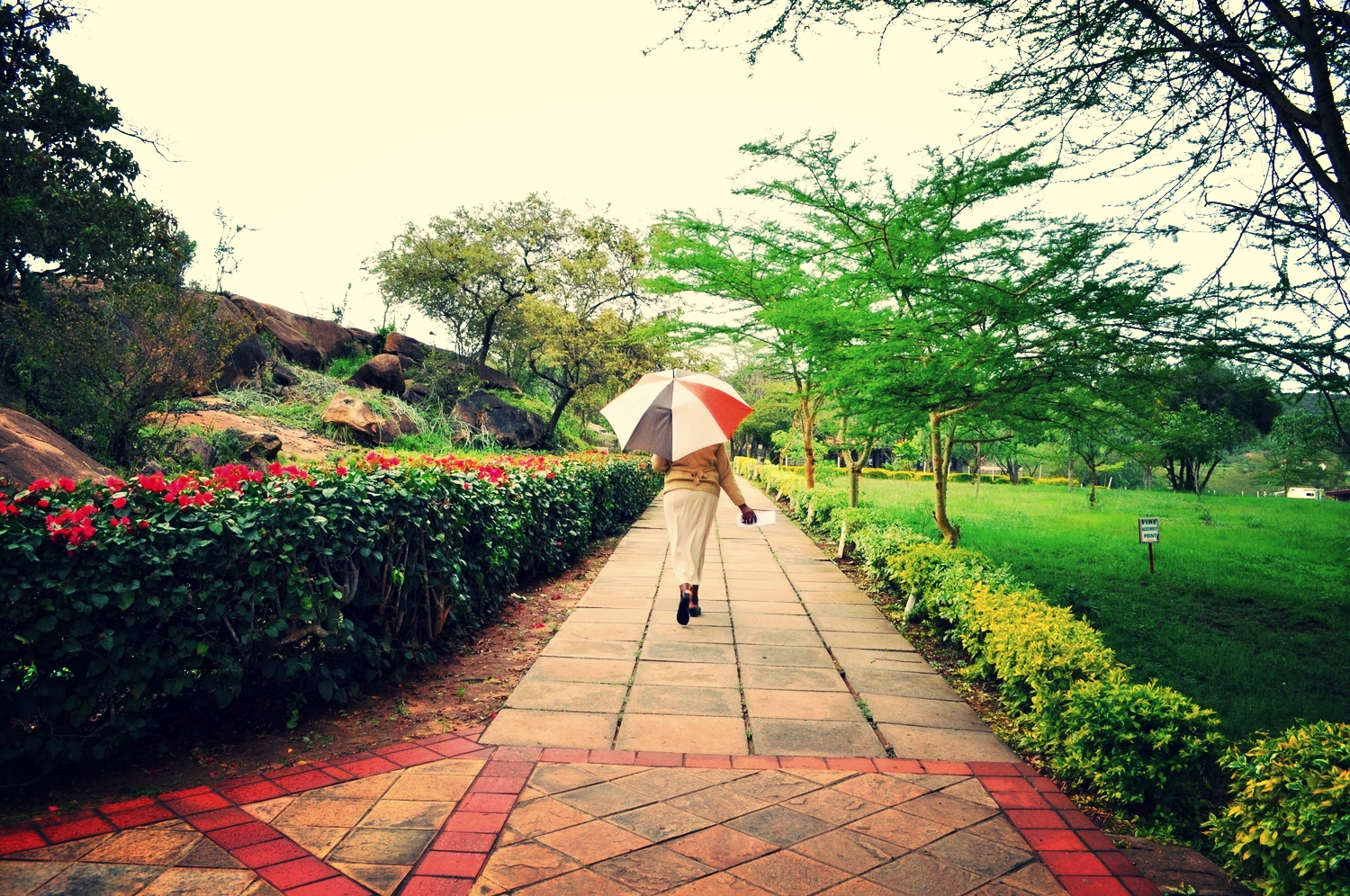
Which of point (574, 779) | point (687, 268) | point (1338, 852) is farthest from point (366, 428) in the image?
point (1338, 852)

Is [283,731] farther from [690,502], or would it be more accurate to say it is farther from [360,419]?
[360,419]

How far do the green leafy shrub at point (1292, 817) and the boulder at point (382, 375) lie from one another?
660 inches

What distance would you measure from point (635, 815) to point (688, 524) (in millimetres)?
2965

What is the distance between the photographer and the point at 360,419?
13227 mm

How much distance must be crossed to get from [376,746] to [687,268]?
9878 millimetres

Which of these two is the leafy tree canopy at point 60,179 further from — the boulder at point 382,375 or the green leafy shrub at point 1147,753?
the green leafy shrub at point 1147,753

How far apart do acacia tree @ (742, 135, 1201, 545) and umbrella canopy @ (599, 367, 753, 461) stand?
1.02 meters

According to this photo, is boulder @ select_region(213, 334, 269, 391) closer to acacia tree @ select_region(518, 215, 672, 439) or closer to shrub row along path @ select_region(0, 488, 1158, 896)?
acacia tree @ select_region(518, 215, 672, 439)

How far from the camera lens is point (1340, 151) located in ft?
11.1

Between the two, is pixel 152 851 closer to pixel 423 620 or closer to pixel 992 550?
pixel 423 620

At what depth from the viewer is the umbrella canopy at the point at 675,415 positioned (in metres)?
5.12

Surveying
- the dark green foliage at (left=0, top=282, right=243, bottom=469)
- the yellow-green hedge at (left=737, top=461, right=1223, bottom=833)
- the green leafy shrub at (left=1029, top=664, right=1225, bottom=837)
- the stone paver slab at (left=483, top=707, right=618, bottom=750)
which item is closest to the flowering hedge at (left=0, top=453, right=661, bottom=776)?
the stone paver slab at (left=483, top=707, right=618, bottom=750)

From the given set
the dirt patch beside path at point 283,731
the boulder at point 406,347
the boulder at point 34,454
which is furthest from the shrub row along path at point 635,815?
the boulder at point 406,347

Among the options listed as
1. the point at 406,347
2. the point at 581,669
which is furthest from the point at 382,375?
the point at 581,669
